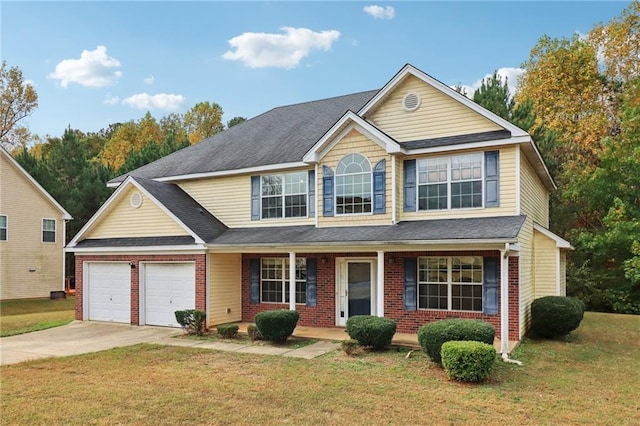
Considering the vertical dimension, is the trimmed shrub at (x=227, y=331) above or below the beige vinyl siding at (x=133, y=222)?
below

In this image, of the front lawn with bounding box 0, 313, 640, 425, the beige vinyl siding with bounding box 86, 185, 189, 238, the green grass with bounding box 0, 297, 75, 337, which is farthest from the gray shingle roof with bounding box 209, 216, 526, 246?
the green grass with bounding box 0, 297, 75, 337

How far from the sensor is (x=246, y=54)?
95.5 ft

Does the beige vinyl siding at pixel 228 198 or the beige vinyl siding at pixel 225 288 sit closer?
the beige vinyl siding at pixel 225 288

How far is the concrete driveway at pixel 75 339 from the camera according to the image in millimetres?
12031

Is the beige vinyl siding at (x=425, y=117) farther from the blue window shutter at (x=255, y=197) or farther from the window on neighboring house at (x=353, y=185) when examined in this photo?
the blue window shutter at (x=255, y=197)

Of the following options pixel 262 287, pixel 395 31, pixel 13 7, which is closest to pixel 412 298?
pixel 262 287

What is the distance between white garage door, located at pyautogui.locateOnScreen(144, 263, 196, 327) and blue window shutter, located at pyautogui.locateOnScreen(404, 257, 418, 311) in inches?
257

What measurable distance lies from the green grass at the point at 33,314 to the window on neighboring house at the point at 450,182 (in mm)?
12865

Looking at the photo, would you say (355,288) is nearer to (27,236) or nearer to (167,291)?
(167,291)

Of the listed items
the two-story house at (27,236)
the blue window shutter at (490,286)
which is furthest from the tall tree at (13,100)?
the blue window shutter at (490,286)

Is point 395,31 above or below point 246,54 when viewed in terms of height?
below

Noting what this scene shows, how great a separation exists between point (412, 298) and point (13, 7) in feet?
43.8

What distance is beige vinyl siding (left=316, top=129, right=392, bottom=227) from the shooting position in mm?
14430

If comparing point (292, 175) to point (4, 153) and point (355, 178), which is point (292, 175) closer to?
point (355, 178)
